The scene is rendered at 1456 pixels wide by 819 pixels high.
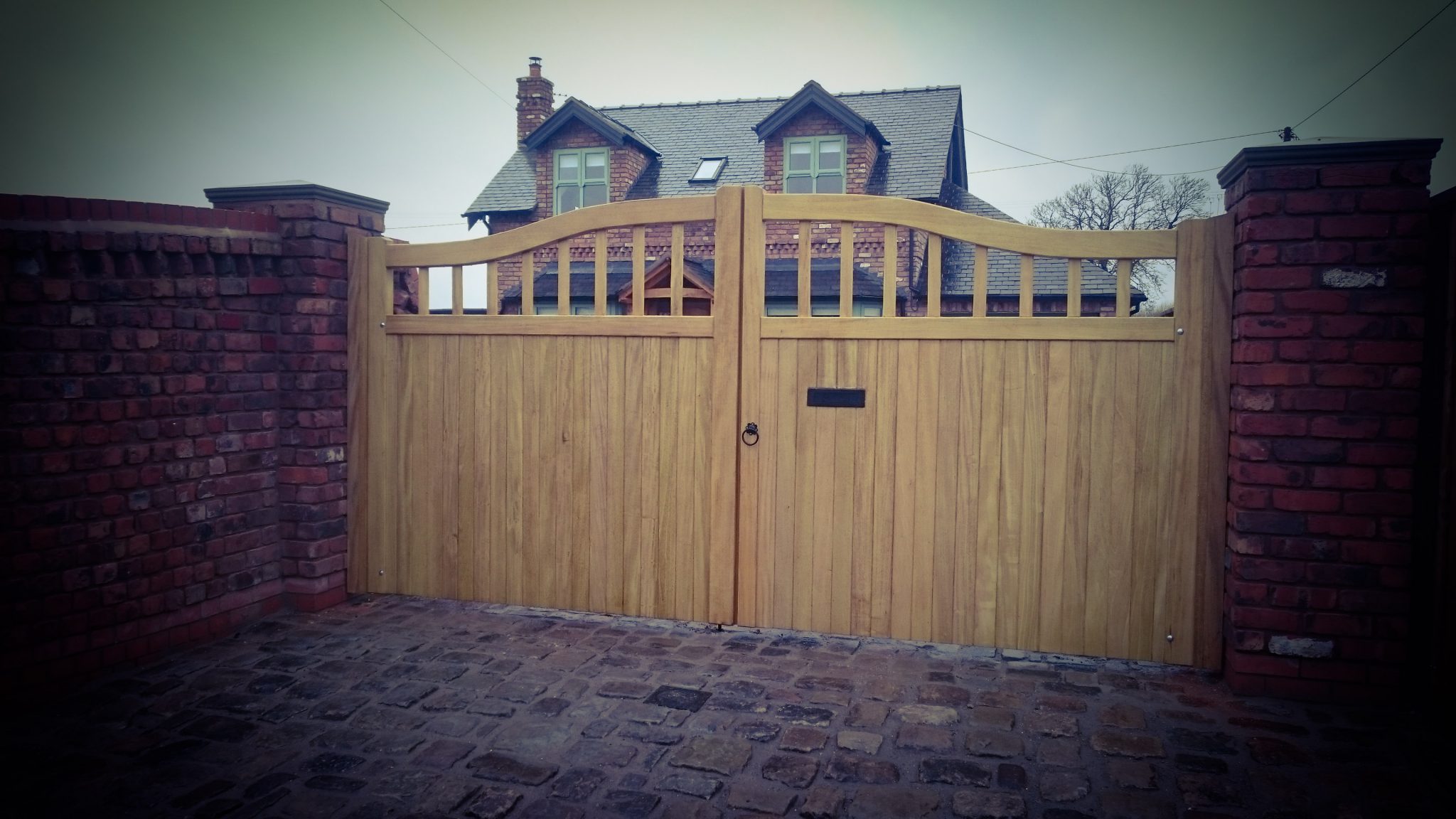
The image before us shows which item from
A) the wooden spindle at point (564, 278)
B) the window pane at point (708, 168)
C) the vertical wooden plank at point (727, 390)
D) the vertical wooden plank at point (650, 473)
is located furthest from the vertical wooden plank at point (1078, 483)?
the window pane at point (708, 168)

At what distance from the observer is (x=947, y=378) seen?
359cm

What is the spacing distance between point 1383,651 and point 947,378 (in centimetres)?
194

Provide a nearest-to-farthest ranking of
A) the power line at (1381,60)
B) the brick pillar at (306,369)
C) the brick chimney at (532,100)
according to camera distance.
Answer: the brick pillar at (306,369) → the power line at (1381,60) → the brick chimney at (532,100)

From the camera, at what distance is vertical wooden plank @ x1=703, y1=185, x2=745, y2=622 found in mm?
3797

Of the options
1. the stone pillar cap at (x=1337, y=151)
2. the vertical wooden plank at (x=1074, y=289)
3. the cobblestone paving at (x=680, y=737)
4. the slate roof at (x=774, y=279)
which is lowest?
the cobblestone paving at (x=680, y=737)

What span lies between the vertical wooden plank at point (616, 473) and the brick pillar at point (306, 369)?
150 cm

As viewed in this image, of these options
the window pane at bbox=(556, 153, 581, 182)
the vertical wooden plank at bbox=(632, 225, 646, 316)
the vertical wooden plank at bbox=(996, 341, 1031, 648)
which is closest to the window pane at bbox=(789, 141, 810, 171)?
the window pane at bbox=(556, 153, 581, 182)

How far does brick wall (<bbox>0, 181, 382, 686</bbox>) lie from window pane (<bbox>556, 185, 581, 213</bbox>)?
1231 cm

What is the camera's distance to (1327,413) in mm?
3051

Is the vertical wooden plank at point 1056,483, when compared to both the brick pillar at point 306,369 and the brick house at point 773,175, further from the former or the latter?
the brick house at point 773,175

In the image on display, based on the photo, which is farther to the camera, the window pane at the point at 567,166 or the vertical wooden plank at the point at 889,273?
the window pane at the point at 567,166

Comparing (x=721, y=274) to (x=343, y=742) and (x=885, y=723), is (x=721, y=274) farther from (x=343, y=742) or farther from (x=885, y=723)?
(x=343, y=742)

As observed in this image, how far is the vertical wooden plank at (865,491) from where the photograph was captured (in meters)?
3.67

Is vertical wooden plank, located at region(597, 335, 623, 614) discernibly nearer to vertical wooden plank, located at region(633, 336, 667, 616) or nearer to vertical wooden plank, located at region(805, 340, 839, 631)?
vertical wooden plank, located at region(633, 336, 667, 616)
